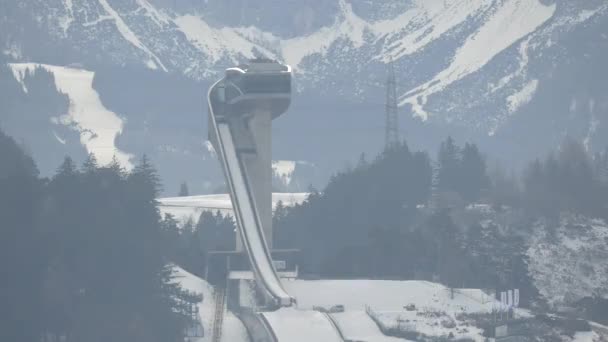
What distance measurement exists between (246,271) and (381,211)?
22701 mm

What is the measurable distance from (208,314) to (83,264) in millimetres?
6465

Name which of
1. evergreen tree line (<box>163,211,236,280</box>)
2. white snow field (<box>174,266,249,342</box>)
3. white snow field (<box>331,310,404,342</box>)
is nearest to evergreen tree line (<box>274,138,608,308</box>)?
evergreen tree line (<box>163,211,236,280</box>)

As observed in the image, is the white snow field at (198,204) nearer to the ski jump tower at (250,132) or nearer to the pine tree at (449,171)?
the pine tree at (449,171)

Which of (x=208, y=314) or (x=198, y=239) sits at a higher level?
(x=198, y=239)

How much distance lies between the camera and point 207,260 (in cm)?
14212

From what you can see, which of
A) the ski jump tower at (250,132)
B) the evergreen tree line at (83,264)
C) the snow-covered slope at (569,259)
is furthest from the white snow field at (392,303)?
the snow-covered slope at (569,259)

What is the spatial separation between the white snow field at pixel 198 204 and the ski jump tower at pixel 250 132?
20675 mm

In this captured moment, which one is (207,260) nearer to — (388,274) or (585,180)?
(388,274)

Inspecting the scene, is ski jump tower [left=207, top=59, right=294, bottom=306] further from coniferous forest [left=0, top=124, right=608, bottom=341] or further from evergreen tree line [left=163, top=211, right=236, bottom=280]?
coniferous forest [left=0, top=124, right=608, bottom=341]

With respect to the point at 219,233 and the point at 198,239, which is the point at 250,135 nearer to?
the point at 198,239

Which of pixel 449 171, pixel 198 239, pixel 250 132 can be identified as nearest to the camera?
pixel 250 132

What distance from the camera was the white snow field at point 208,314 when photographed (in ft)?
415

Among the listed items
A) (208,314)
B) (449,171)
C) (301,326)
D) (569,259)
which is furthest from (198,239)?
(301,326)

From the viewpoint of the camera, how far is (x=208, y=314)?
13175 cm
